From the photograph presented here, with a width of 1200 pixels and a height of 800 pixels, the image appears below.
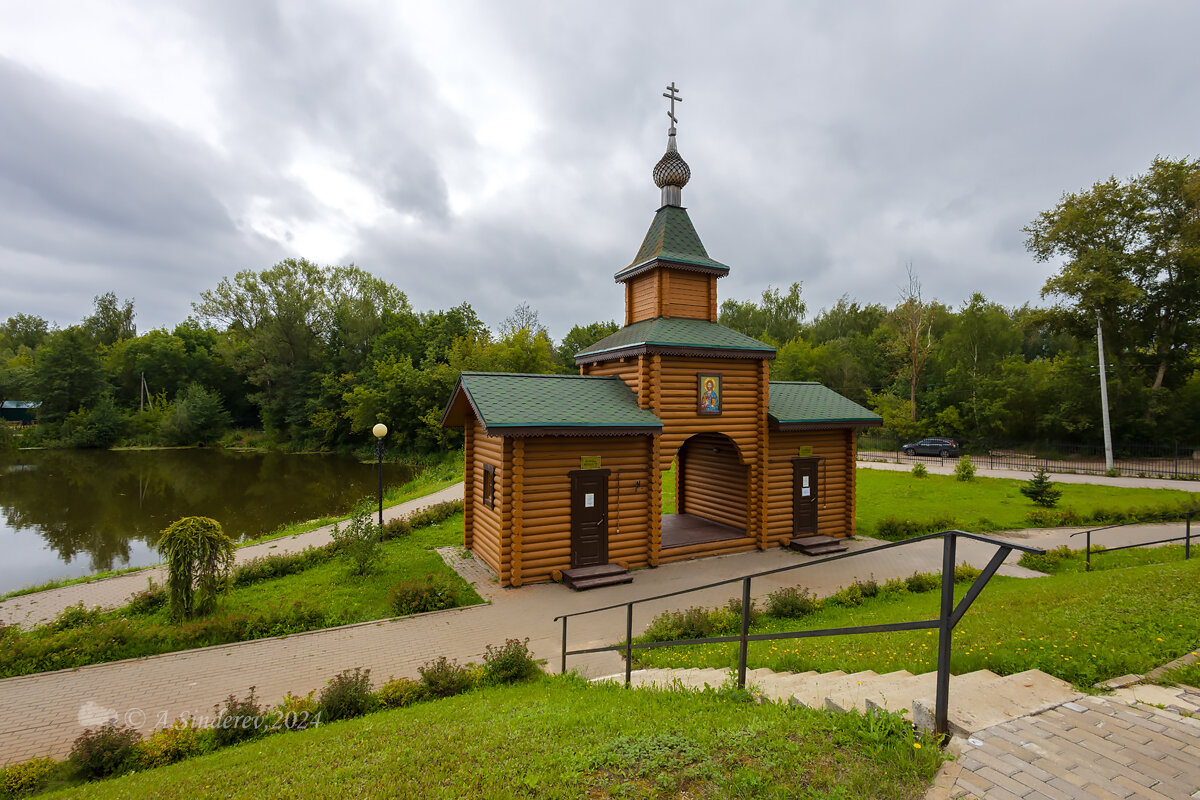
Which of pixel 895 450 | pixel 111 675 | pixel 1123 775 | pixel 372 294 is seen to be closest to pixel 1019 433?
pixel 895 450

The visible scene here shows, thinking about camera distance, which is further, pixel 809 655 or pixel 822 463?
pixel 822 463

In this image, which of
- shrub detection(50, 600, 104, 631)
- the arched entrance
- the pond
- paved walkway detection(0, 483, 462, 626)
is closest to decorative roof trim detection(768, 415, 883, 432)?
the arched entrance

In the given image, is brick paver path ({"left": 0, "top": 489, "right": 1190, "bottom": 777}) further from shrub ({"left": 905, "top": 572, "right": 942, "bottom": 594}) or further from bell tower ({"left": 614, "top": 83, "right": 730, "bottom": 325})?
bell tower ({"left": 614, "top": 83, "right": 730, "bottom": 325})

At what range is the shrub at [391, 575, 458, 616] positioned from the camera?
33.8 feet

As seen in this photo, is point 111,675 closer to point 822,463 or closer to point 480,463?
point 480,463

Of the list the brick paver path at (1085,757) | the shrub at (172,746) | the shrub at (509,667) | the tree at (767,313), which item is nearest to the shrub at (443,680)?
the shrub at (509,667)

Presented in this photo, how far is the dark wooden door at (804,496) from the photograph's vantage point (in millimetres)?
15438

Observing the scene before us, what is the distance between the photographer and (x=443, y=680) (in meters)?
6.99

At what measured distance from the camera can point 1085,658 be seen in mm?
5176

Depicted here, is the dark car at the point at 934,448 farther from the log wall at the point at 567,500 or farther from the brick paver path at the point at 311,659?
the log wall at the point at 567,500

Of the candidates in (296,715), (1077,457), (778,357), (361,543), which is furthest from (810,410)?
(778,357)

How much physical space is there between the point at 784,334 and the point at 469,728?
60046 mm

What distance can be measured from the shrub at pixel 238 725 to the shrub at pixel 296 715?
145mm

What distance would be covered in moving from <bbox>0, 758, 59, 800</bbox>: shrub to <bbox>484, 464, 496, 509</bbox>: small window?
7.87 meters
